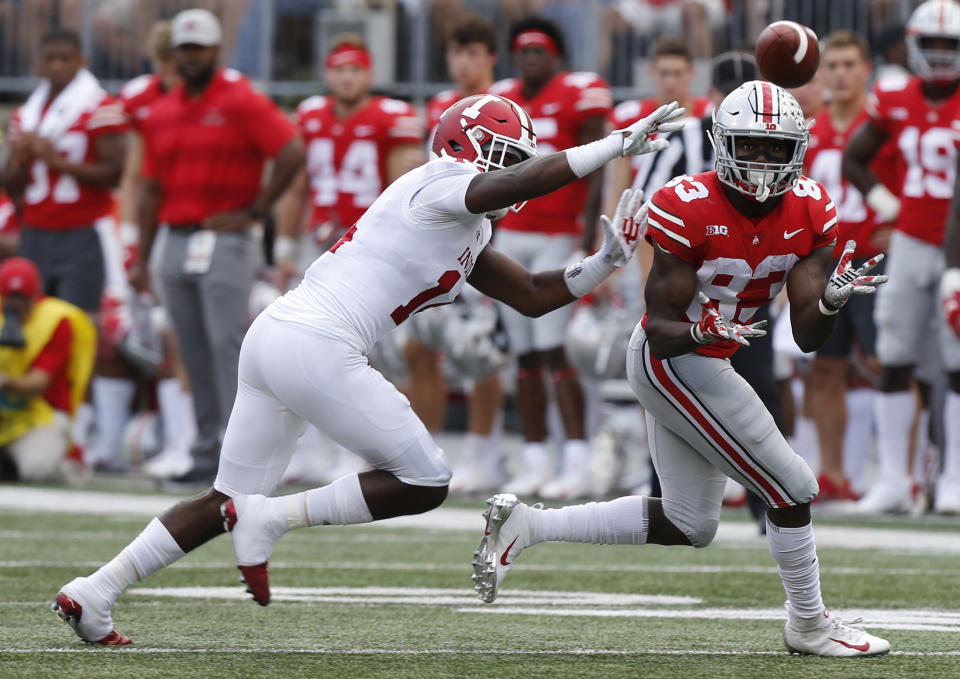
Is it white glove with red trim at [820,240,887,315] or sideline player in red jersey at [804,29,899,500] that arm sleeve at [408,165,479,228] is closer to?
white glove with red trim at [820,240,887,315]

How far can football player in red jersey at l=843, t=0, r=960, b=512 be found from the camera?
8344 mm

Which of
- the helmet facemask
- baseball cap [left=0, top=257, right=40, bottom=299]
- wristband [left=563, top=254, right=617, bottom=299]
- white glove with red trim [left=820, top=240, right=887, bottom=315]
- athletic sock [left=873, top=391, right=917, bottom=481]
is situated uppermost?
the helmet facemask

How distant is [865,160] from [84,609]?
5101 millimetres

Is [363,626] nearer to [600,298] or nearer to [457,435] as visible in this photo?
[600,298]

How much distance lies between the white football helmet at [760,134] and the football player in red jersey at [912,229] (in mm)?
3939

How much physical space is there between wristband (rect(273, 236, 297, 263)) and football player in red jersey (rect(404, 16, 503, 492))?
2.63ft

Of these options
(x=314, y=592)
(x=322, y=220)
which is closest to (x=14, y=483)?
(x=322, y=220)

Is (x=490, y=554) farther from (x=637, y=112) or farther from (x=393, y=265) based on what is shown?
(x=637, y=112)

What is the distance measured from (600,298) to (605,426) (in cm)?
65

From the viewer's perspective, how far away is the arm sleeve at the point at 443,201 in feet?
15.0

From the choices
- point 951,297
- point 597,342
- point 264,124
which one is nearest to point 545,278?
point 951,297

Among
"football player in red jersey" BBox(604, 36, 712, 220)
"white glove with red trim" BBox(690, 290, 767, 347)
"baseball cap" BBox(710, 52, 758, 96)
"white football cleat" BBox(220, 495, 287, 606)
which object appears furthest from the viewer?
"football player in red jersey" BBox(604, 36, 712, 220)

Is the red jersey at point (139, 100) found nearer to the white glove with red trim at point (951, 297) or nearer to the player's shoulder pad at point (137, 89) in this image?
the player's shoulder pad at point (137, 89)

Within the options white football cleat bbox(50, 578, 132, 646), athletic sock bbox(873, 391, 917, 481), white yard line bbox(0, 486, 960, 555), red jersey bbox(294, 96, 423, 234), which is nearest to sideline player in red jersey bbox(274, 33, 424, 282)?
red jersey bbox(294, 96, 423, 234)
